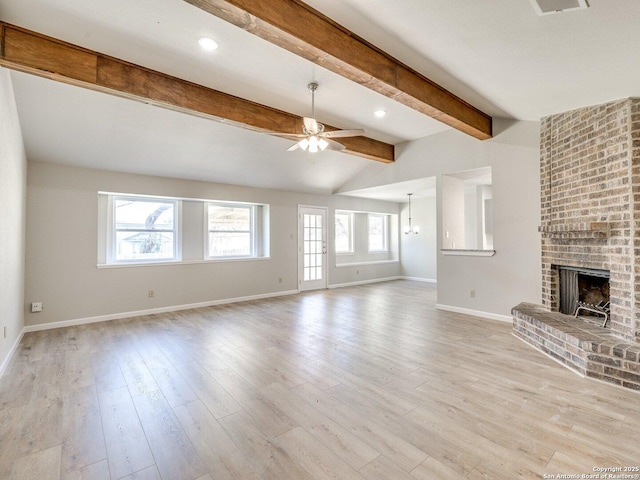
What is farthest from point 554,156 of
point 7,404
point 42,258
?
point 42,258

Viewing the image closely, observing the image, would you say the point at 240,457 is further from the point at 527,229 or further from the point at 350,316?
the point at 527,229

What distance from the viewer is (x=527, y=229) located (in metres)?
4.31

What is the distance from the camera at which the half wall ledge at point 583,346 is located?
100.0 inches

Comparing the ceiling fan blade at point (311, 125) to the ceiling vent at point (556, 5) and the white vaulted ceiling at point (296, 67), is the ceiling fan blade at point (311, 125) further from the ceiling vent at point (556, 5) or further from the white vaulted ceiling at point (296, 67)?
the ceiling vent at point (556, 5)

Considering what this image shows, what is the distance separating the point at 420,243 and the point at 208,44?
25.2 feet

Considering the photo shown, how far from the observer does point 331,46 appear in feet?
7.88

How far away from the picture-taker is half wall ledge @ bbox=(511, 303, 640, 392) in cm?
254

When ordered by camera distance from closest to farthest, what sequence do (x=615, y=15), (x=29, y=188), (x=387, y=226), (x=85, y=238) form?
1. (x=615, y=15)
2. (x=29, y=188)
3. (x=85, y=238)
4. (x=387, y=226)

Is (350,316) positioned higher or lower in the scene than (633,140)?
lower

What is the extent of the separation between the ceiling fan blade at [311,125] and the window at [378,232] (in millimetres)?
6191

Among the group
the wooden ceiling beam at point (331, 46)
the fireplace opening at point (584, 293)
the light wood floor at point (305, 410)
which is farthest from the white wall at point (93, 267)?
the fireplace opening at point (584, 293)

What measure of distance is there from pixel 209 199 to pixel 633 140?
19.7ft

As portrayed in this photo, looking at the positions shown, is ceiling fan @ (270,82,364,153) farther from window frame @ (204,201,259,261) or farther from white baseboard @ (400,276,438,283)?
white baseboard @ (400,276,438,283)

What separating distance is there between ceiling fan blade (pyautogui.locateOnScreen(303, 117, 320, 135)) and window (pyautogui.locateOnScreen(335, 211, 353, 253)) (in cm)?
527
